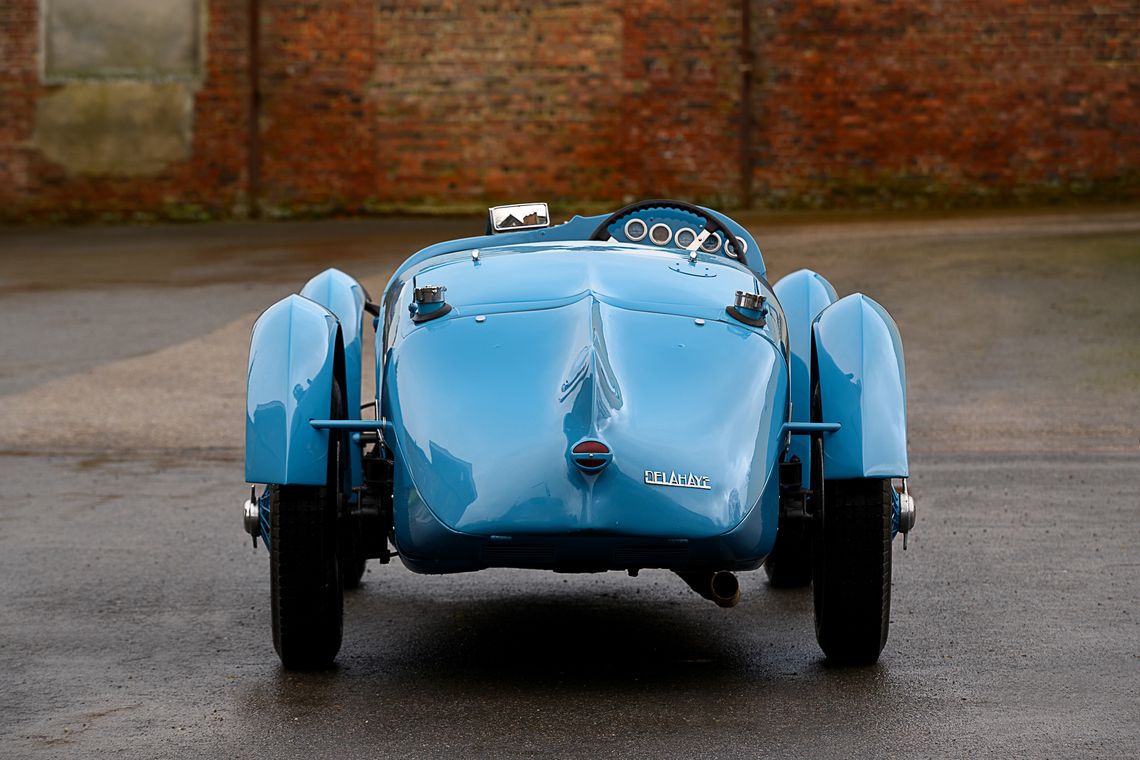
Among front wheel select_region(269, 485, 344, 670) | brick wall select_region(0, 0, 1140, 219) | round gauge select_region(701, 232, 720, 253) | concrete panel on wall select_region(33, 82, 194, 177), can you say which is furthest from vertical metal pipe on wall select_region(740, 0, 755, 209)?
front wheel select_region(269, 485, 344, 670)

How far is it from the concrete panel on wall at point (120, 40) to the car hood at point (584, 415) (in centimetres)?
1892

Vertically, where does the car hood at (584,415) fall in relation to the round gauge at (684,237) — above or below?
below

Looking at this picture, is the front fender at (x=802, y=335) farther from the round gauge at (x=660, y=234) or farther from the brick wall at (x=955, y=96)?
the brick wall at (x=955, y=96)

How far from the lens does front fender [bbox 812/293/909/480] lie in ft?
17.6

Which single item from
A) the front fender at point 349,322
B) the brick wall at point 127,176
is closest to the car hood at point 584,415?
the front fender at point 349,322

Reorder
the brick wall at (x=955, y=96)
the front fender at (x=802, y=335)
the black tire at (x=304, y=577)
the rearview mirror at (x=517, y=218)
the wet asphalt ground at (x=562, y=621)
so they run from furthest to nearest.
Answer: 1. the brick wall at (x=955, y=96)
2. the rearview mirror at (x=517, y=218)
3. the front fender at (x=802, y=335)
4. the black tire at (x=304, y=577)
5. the wet asphalt ground at (x=562, y=621)

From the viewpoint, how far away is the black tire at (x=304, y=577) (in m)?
5.29

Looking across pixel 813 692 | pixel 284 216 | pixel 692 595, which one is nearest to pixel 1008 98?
pixel 284 216

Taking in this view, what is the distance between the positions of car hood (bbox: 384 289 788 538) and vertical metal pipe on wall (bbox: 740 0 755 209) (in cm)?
1783

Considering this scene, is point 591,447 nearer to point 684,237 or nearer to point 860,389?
point 860,389

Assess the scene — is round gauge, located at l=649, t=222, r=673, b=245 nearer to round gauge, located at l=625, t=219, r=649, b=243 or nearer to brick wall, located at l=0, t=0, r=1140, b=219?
round gauge, located at l=625, t=219, r=649, b=243

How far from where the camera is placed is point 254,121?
2342 centimetres

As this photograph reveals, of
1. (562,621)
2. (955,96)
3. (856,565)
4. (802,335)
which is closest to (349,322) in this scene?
(562,621)

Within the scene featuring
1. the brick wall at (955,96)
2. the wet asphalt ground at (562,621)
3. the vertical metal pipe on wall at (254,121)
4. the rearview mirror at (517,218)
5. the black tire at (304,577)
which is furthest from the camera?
the vertical metal pipe on wall at (254,121)
